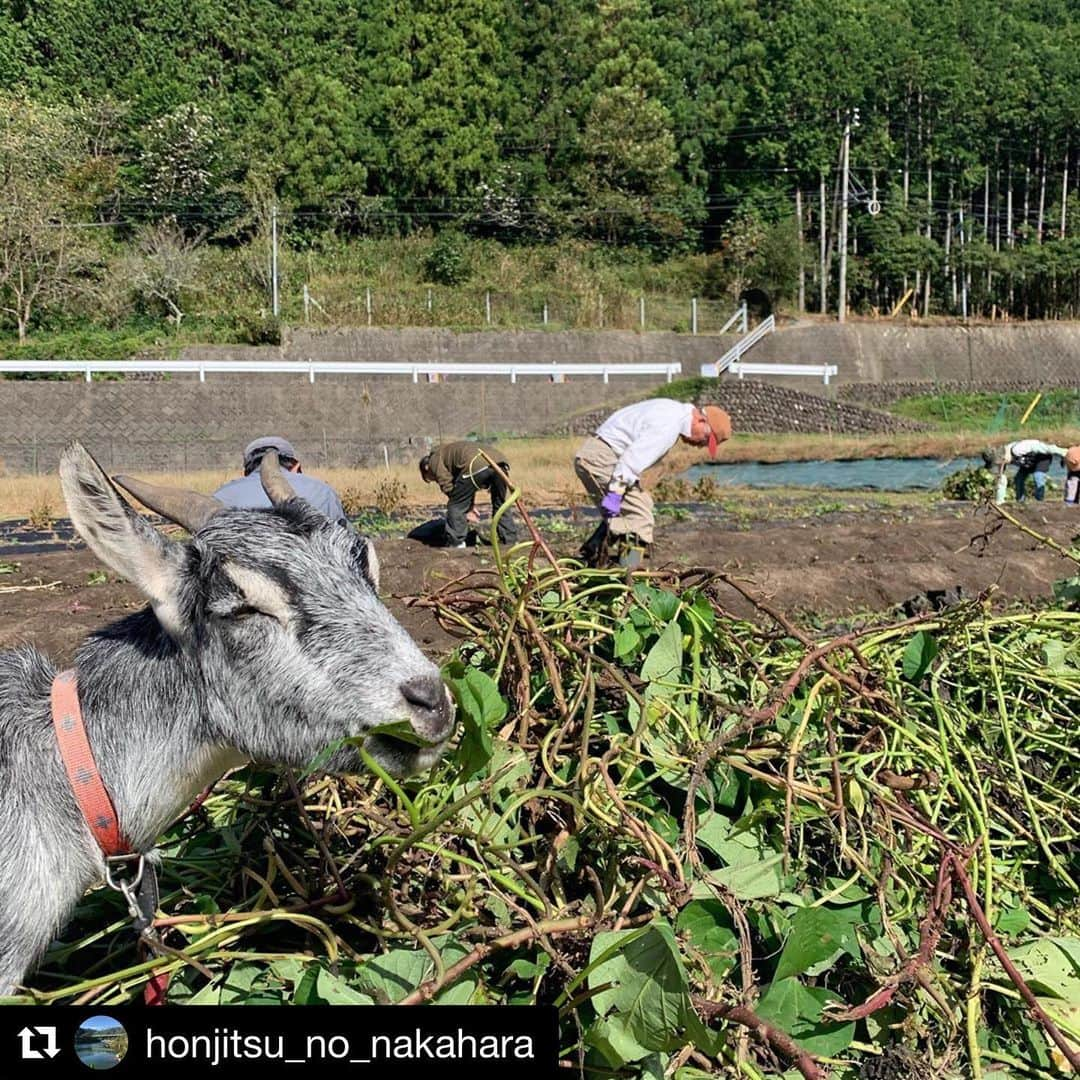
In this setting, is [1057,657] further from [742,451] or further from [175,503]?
[742,451]

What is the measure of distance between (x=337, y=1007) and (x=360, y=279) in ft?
159

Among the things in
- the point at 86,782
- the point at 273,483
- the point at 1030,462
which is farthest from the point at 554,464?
the point at 86,782

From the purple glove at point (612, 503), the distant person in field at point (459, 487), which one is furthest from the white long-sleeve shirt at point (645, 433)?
the distant person in field at point (459, 487)

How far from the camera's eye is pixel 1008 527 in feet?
43.0

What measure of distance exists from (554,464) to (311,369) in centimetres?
1101

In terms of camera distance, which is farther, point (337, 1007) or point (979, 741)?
point (979, 741)

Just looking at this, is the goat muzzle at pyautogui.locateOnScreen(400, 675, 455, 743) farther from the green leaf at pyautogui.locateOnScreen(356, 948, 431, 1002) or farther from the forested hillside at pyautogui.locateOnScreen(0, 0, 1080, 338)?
the forested hillside at pyautogui.locateOnScreen(0, 0, 1080, 338)

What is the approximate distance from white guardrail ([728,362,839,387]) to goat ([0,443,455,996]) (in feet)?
117

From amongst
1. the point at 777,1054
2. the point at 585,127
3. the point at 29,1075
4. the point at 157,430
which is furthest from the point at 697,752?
the point at 585,127

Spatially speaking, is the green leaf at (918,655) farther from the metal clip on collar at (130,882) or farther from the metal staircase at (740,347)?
the metal staircase at (740,347)

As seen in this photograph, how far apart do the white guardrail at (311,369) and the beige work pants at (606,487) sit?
2443 cm

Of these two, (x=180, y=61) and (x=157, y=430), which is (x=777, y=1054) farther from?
(x=180, y=61)

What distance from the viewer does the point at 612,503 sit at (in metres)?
8.14

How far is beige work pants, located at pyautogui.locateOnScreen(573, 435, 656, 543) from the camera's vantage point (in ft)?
27.8
